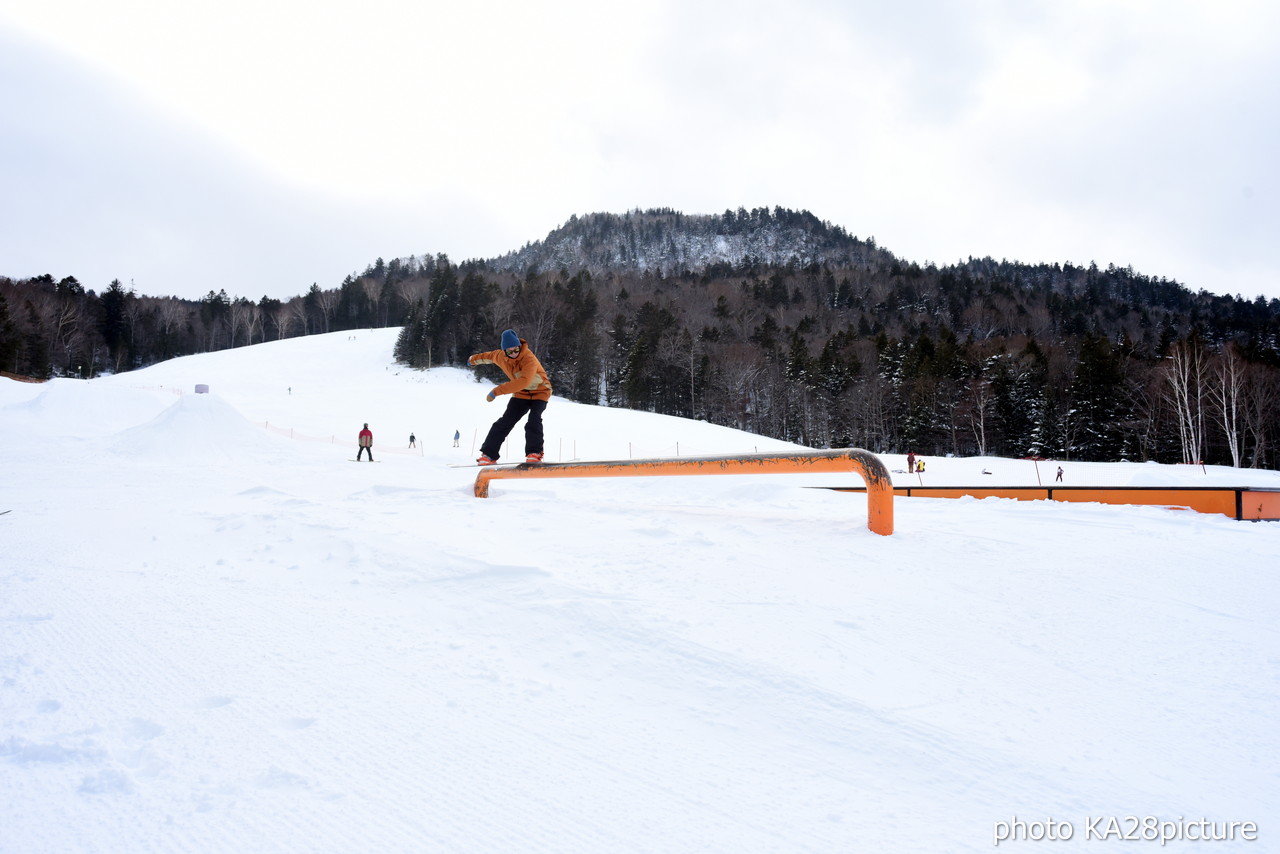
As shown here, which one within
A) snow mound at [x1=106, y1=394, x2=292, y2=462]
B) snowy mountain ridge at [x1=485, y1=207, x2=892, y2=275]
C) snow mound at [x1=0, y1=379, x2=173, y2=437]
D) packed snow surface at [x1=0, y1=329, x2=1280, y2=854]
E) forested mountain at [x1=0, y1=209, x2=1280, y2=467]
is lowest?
packed snow surface at [x1=0, y1=329, x2=1280, y2=854]

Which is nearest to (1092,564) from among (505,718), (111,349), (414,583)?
(505,718)

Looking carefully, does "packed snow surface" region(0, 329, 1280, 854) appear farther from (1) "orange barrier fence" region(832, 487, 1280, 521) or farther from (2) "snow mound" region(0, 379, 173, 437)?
(2) "snow mound" region(0, 379, 173, 437)

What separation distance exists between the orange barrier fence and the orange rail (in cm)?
655

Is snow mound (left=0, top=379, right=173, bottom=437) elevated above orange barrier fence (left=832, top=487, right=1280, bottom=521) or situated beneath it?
elevated above

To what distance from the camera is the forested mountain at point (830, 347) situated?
140 feet

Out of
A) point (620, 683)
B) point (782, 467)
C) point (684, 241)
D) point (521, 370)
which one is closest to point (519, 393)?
point (521, 370)

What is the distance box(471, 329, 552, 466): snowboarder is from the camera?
24.3 feet

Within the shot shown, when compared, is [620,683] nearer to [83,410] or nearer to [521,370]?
[521,370]

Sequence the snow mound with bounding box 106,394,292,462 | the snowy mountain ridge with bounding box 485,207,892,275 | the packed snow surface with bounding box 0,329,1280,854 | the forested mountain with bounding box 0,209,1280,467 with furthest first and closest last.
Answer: the snowy mountain ridge with bounding box 485,207,892,275 < the forested mountain with bounding box 0,209,1280,467 < the snow mound with bounding box 106,394,292,462 < the packed snow surface with bounding box 0,329,1280,854

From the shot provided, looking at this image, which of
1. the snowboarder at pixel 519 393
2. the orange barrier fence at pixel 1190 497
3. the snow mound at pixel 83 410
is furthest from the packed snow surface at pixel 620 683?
the snow mound at pixel 83 410

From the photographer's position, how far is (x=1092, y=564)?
3.85 meters

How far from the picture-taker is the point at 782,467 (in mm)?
4828

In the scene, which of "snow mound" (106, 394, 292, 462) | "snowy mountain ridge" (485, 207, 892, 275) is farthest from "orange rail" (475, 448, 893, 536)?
"snowy mountain ridge" (485, 207, 892, 275)

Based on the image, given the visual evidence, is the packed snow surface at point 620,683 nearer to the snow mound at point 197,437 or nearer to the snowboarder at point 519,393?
the snowboarder at point 519,393
